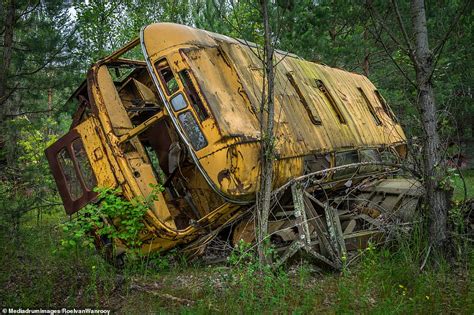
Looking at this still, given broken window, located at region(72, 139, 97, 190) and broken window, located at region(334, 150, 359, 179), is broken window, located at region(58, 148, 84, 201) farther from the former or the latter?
broken window, located at region(334, 150, 359, 179)

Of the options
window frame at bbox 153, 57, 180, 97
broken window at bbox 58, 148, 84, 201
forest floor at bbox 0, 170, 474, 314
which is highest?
window frame at bbox 153, 57, 180, 97

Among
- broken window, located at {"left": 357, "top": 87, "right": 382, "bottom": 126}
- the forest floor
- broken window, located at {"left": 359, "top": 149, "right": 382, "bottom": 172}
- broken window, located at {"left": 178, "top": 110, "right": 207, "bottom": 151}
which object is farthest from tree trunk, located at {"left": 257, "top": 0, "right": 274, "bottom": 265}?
broken window, located at {"left": 357, "top": 87, "right": 382, "bottom": 126}

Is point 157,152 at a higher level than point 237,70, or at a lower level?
lower

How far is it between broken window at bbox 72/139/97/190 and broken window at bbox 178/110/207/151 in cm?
143

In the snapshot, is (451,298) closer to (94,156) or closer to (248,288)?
(248,288)

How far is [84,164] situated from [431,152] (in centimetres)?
438

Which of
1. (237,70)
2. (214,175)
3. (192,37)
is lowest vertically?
(214,175)

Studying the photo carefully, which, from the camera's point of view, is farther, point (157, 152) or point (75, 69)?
point (75, 69)

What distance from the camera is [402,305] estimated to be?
3.64 m

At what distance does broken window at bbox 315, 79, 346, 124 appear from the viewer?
715 centimetres

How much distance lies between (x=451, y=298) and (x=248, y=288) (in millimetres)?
1876

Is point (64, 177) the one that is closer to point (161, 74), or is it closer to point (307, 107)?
point (161, 74)

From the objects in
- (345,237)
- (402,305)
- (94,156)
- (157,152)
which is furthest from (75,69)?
(402,305)

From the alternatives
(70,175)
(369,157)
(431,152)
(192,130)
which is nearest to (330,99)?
(369,157)
